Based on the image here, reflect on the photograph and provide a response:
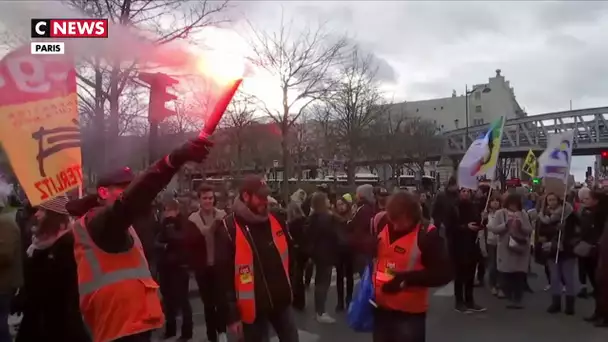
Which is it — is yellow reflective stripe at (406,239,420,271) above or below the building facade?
below

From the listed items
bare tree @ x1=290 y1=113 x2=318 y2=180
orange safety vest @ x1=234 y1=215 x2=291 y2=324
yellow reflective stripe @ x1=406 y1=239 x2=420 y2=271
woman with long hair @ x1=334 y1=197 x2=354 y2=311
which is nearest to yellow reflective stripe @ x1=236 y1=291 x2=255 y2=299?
orange safety vest @ x1=234 y1=215 x2=291 y2=324

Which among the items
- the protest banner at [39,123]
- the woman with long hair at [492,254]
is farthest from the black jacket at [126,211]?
the woman with long hair at [492,254]

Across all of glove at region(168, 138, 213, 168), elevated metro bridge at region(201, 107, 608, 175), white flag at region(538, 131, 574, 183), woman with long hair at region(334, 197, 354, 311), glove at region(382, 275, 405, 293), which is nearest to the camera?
glove at region(168, 138, 213, 168)

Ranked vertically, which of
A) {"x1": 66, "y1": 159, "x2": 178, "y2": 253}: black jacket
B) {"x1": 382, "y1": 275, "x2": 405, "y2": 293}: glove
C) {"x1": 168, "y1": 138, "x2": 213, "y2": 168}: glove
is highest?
{"x1": 168, "y1": 138, "x2": 213, "y2": 168}: glove

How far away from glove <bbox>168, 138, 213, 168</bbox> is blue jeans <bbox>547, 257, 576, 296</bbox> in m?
7.64

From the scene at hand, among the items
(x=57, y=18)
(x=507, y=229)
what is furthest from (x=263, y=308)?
(x=507, y=229)

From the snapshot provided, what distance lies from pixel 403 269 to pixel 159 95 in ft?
7.21

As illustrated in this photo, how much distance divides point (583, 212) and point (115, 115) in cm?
840

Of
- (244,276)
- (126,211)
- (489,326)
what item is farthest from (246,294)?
(489,326)

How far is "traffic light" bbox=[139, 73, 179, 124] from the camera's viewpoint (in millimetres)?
4672

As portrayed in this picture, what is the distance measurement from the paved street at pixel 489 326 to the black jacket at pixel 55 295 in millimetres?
3441

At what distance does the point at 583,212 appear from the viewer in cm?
946

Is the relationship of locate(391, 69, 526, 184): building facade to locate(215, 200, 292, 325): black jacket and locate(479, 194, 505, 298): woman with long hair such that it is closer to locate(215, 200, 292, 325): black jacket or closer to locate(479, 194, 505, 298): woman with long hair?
locate(479, 194, 505, 298): woman with long hair

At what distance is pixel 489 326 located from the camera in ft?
27.9
